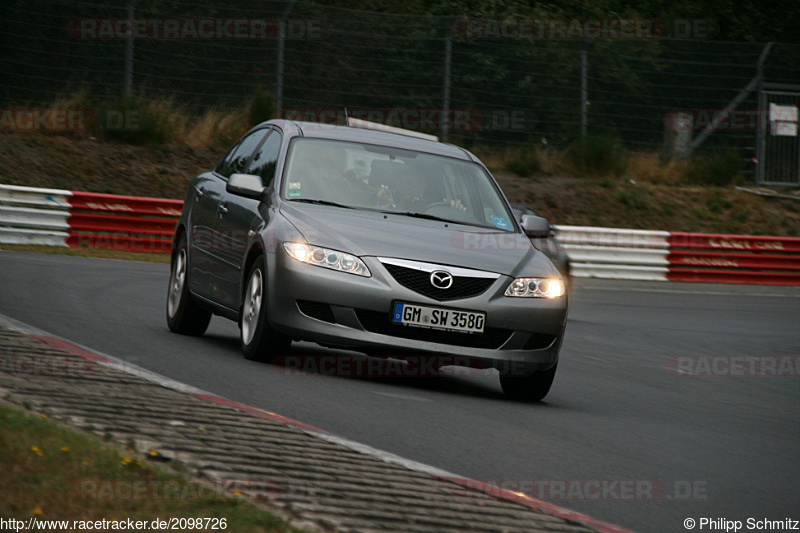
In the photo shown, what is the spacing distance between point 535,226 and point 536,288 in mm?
944

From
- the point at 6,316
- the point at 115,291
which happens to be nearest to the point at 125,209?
the point at 115,291

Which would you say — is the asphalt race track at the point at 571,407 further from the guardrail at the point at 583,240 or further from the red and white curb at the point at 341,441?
the guardrail at the point at 583,240

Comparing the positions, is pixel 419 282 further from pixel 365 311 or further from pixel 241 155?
pixel 241 155

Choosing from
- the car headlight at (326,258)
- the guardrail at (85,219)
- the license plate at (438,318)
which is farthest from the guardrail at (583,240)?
the license plate at (438,318)

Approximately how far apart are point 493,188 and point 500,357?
187 cm

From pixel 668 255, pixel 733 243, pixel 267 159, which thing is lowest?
pixel 668 255

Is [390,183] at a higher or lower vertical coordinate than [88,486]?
higher

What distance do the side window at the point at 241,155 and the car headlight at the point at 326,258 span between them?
2035 mm

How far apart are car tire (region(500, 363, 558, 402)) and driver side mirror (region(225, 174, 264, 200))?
2105mm

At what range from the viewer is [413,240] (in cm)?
845

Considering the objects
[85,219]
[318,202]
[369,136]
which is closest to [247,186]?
[318,202]

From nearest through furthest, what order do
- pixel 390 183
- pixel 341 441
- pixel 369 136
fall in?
pixel 341 441, pixel 390 183, pixel 369 136

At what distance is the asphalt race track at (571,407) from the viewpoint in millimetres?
6145

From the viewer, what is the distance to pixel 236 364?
28.5 feet
